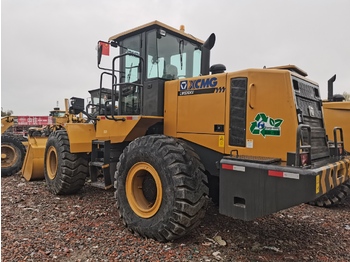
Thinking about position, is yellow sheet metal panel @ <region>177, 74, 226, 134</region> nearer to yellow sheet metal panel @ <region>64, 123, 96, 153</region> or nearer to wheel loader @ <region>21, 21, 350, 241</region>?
wheel loader @ <region>21, 21, 350, 241</region>

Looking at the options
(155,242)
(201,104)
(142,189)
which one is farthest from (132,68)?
(155,242)

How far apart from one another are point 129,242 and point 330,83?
15.1 ft

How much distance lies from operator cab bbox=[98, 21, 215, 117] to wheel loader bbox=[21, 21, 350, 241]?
0.02m

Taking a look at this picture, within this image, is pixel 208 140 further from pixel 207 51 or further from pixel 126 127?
pixel 126 127

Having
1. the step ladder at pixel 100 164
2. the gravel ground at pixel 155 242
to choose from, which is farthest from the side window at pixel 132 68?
the gravel ground at pixel 155 242

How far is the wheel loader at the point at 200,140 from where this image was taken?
3.11 meters

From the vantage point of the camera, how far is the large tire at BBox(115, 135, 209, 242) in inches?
135

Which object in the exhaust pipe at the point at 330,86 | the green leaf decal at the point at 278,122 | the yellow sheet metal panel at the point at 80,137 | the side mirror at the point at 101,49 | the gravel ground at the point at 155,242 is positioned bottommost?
the gravel ground at the point at 155,242

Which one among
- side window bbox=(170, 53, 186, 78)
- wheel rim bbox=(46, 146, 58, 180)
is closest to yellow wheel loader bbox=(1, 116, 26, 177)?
wheel rim bbox=(46, 146, 58, 180)

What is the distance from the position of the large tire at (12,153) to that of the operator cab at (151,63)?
4904mm

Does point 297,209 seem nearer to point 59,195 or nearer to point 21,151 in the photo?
point 59,195

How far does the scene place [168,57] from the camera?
484cm

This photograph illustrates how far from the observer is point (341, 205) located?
564 centimetres

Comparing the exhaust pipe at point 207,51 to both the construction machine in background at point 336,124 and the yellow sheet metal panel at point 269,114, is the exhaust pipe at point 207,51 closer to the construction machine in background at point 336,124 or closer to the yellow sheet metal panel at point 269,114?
the yellow sheet metal panel at point 269,114
